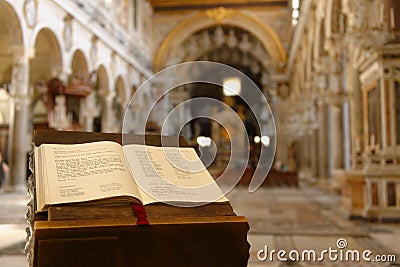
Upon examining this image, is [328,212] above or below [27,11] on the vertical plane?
below

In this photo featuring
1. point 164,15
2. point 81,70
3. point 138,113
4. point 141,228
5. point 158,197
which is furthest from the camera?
point 164,15

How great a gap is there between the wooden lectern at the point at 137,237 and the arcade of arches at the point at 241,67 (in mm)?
561

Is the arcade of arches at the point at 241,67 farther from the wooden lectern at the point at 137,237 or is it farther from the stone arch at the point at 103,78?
the wooden lectern at the point at 137,237

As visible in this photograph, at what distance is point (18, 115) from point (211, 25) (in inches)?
671

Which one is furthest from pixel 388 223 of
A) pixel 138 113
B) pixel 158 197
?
pixel 138 113

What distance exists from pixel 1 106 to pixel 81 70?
20.2ft

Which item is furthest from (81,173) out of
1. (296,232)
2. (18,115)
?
(18,115)

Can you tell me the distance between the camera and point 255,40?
28500 millimetres

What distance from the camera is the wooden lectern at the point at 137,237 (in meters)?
1.83

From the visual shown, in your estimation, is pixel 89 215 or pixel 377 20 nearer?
pixel 89 215

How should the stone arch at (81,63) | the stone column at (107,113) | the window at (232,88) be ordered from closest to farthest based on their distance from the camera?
1. the window at (232,88)
2. the stone arch at (81,63)
3. the stone column at (107,113)

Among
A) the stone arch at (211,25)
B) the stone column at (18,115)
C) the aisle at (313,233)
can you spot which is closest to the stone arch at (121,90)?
the stone arch at (211,25)

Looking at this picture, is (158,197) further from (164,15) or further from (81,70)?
(164,15)

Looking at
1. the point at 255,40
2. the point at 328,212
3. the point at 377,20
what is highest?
the point at 255,40
